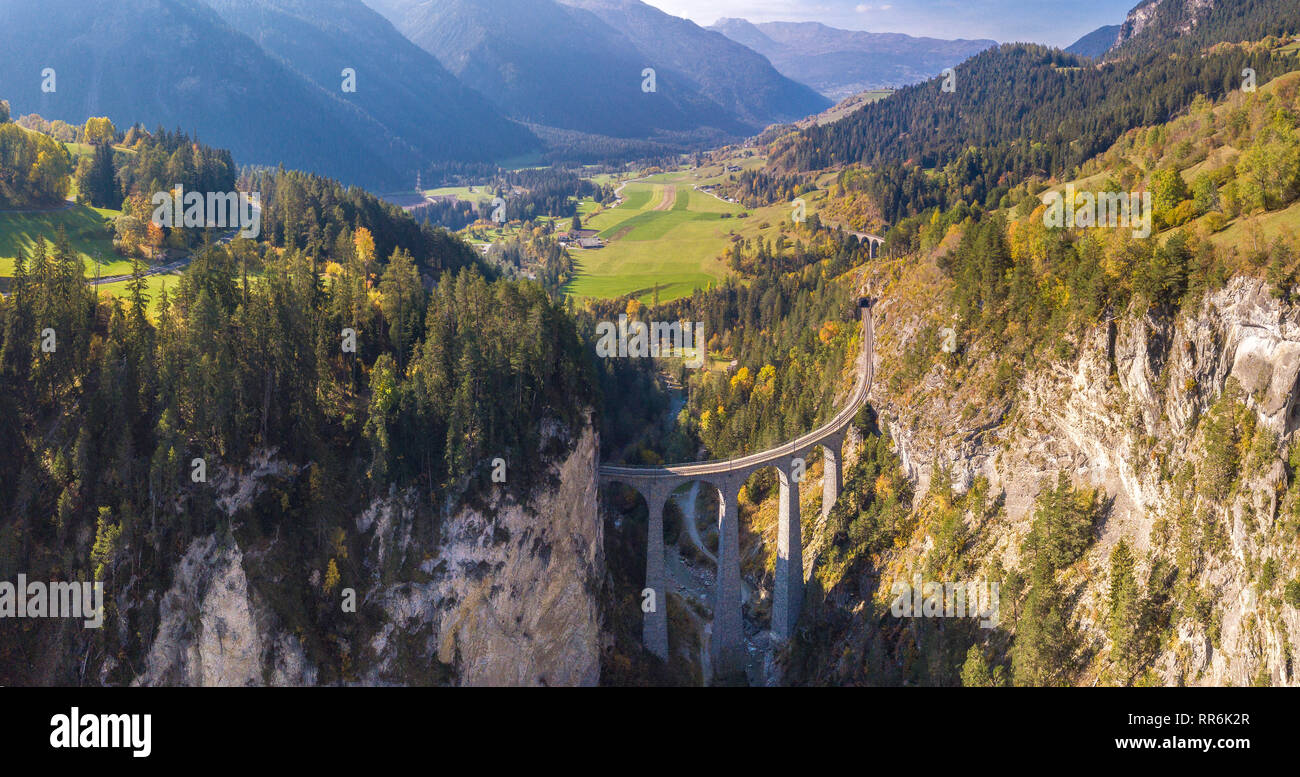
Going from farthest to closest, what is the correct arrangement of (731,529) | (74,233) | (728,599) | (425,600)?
1. (74,233)
2. (728,599)
3. (731,529)
4. (425,600)

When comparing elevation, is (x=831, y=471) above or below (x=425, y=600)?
above

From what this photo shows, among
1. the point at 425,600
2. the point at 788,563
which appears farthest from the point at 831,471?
the point at 425,600

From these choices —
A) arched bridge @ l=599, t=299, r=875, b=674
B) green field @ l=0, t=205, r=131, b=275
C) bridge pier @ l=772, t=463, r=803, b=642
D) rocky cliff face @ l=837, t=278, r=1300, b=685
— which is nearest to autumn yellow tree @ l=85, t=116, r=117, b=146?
green field @ l=0, t=205, r=131, b=275

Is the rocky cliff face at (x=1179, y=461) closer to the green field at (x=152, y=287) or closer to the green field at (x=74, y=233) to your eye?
the green field at (x=152, y=287)

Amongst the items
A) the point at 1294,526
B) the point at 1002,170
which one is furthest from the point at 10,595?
the point at 1002,170

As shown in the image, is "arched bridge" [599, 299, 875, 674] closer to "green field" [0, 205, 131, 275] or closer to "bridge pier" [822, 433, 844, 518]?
"bridge pier" [822, 433, 844, 518]

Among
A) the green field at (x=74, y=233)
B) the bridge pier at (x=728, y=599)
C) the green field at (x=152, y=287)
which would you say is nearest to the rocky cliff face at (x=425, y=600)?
the bridge pier at (x=728, y=599)

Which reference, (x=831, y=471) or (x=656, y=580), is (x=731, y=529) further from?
(x=831, y=471)

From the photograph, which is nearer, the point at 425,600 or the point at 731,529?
the point at 425,600
